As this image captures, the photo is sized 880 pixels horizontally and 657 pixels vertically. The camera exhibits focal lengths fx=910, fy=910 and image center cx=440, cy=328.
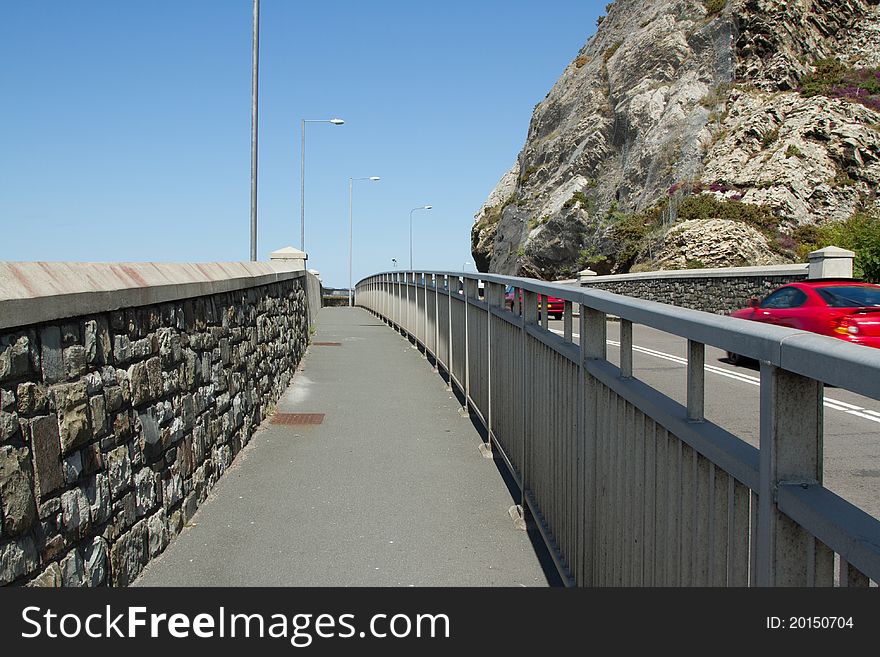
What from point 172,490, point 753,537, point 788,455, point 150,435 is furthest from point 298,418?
point 788,455

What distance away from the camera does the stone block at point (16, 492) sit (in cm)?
347

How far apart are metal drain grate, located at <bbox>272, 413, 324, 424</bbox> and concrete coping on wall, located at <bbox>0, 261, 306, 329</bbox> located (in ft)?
9.06

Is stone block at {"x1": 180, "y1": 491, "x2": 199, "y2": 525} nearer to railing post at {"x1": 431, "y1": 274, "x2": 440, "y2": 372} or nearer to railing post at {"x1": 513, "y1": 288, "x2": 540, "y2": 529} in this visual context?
railing post at {"x1": 513, "y1": 288, "x2": 540, "y2": 529}

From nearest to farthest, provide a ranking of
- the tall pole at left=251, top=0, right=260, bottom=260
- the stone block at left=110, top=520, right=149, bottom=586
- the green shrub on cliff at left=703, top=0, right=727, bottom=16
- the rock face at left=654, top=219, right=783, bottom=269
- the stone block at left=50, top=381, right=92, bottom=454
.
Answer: the stone block at left=50, top=381, right=92, bottom=454 → the stone block at left=110, top=520, right=149, bottom=586 → the tall pole at left=251, top=0, right=260, bottom=260 → the rock face at left=654, top=219, right=783, bottom=269 → the green shrub on cliff at left=703, top=0, right=727, bottom=16

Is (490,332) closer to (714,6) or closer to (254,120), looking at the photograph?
(254,120)

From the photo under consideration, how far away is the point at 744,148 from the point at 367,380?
3470 cm

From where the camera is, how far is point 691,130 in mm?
47531

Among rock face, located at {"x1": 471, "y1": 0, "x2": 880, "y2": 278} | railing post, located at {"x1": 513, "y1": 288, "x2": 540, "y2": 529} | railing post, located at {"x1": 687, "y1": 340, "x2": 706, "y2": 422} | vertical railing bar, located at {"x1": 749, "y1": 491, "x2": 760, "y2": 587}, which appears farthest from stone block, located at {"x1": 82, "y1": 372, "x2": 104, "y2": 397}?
rock face, located at {"x1": 471, "y1": 0, "x2": 880, "y2": 278}

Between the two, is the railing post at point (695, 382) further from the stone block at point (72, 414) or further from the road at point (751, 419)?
the stone block at point (72, 414)

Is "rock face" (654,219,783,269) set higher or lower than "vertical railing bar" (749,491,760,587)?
higher

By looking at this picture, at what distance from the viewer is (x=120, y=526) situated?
4.84 meters

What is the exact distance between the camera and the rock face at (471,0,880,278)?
40219 millimetres

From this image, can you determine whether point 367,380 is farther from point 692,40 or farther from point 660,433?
point 692,40
